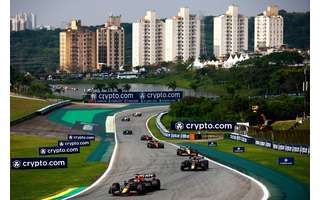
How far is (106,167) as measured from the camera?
874 inches

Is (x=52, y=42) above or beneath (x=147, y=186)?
above

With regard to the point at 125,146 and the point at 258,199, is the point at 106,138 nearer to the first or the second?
the point at 125,146

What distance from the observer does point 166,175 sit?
2189cm

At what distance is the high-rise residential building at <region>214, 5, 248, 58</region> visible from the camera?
23562 mm

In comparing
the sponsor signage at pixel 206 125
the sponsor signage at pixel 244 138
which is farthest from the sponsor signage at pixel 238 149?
the sponsor signage at pixel 206 125

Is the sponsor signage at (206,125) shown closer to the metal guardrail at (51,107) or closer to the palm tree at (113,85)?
the palm tree at (113,85)

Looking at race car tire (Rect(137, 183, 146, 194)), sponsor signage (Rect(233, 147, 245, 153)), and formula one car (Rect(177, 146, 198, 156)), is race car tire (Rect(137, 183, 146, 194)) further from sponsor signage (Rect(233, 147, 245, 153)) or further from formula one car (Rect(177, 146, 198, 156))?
sponsor signage (Rect(233, 147, 245, 153))

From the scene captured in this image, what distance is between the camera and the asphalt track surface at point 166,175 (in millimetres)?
20984

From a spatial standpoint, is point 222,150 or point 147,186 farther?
point 222,150

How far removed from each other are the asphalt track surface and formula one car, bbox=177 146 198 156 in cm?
11

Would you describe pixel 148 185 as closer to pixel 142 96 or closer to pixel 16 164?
pixel 16 164

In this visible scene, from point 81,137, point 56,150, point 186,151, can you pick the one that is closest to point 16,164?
point 56,150

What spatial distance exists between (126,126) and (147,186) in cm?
241
